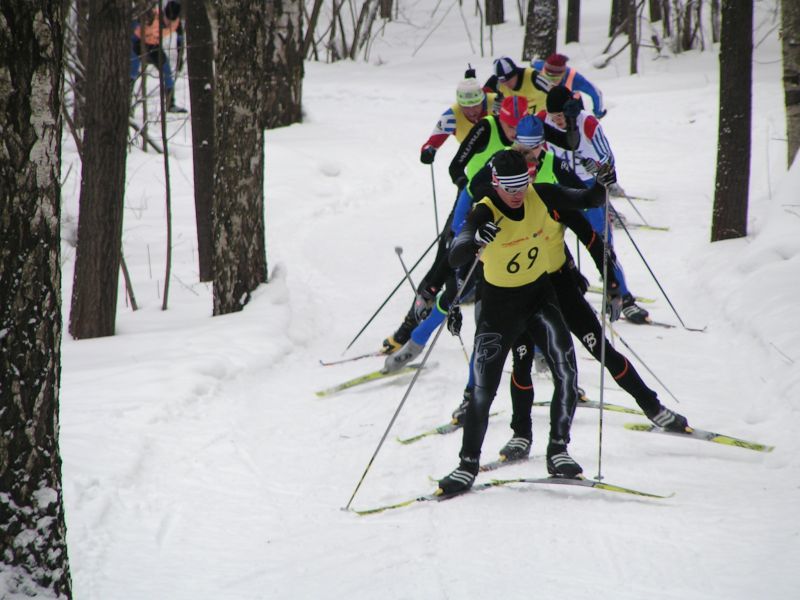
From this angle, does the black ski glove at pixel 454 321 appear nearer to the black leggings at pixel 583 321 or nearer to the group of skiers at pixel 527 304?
the group of skiers at pixel 527 304

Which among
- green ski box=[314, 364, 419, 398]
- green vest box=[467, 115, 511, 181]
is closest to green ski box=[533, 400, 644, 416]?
green ski box=[314, 364, 419, 398]

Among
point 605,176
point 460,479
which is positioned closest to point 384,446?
point 460,479

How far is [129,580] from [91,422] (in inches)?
63.9

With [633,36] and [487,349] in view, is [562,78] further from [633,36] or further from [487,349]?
[633,36]

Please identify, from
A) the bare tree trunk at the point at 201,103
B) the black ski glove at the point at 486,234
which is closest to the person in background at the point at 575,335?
the black ski glove at the point at 486,234

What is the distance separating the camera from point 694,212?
11.1 metres

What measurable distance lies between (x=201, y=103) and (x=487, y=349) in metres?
6.12

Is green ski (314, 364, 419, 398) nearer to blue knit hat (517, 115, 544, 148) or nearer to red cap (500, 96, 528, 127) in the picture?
blue knit hat (517, 115, 544, 148)

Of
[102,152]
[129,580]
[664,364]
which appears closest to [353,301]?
[102,152]

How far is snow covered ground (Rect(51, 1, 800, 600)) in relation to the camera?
12.3 feet

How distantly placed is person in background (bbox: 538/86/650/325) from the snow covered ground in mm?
258

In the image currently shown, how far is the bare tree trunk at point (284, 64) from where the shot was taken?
49.8 ft

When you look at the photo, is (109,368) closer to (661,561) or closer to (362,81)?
(661,561)

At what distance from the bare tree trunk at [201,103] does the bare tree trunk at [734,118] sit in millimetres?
5353
